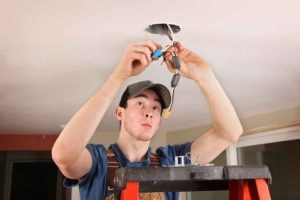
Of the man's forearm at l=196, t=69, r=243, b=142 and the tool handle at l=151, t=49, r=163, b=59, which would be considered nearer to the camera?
the tool handle at l=151, t=49, r=163, b=59

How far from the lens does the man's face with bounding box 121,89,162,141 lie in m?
1.20

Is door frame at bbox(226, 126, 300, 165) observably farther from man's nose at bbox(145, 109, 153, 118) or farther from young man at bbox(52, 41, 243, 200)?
man's nose at bbox(145, 109, 153, 118)

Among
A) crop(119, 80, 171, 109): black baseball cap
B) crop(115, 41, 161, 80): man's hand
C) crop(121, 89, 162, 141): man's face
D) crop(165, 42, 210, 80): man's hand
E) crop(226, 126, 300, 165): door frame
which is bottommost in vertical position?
crop(121, 89, 162, 141): man's face

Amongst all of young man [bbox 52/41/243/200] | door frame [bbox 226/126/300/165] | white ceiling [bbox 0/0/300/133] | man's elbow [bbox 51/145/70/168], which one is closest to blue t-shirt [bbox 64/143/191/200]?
young man [bbox 52/41/243/200]

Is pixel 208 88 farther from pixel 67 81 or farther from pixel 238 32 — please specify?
pixel 67 81

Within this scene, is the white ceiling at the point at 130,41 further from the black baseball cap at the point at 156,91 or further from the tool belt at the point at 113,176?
the tool belt at the point at 113,176

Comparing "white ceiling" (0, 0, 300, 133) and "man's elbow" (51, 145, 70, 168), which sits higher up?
"white ceiling" (0, 0, 300, 133)

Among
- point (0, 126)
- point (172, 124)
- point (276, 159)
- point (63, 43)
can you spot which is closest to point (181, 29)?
point (63, 43)

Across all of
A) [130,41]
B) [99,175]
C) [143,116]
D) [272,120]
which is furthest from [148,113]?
[272,120]

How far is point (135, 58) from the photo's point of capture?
→ 112 cm

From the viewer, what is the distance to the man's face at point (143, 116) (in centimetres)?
120

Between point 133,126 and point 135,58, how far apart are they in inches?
8.9

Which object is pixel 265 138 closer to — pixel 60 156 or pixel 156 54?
pixel 156 54

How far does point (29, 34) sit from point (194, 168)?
3.20ft
